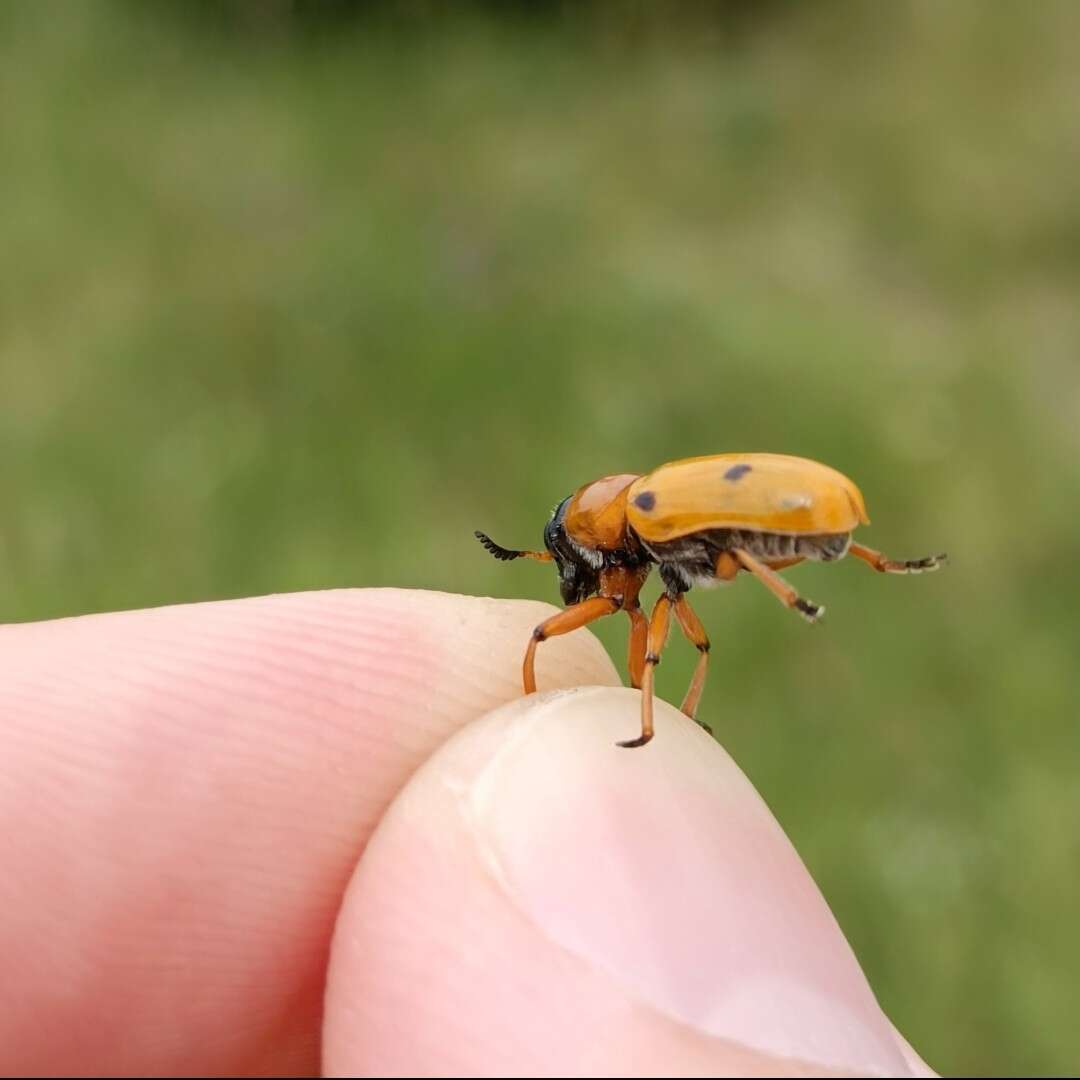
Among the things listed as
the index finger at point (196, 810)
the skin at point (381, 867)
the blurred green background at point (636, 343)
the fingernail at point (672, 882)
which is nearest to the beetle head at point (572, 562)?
the skin at point (381, 867)

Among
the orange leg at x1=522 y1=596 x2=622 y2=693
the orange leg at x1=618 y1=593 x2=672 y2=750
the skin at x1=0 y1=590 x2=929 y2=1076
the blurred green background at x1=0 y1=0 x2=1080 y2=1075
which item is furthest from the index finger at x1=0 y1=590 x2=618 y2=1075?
the blurred green background at x1=0 y1=0 x2=1080 y2=1075

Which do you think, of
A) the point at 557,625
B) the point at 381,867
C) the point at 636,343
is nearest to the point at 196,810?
the point at 381,867

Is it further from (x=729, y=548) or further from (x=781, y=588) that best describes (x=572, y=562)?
(x=781, y=588)

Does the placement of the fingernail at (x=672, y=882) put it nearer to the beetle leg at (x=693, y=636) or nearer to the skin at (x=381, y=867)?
the skin at (x=381, y=867)

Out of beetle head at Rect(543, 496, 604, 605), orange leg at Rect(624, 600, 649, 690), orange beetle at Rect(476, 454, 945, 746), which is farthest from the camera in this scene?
beetle head at Rect(543, 496, 604, 605)

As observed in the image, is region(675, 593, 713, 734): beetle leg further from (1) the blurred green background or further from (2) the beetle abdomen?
(1) the blurred green background

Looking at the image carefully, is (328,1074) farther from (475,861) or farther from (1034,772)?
(1034,772)

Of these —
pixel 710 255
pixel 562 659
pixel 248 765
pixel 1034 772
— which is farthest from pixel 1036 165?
pixel 248 765
